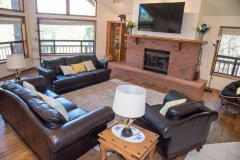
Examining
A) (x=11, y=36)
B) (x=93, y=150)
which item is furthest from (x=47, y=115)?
(x=11, y=36)

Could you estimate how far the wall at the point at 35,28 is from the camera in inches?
246

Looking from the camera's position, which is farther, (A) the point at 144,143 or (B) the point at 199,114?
(B) the point at 199,114

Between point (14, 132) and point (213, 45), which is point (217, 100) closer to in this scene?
point (213, 45)

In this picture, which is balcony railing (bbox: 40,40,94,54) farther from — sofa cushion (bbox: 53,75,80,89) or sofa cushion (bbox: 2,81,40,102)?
sofa cushion (bbox: 2,81,40,102)

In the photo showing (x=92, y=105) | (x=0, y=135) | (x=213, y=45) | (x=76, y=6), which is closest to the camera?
(x=0, y=135)

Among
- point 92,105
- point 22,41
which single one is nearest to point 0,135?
point 92,105

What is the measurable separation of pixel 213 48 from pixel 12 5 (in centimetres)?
678

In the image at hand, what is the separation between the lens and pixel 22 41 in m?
6.32

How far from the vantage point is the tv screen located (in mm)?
5176

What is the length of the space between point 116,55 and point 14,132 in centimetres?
572

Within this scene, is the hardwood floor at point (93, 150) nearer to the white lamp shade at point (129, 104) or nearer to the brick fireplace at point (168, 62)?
the brick fireplace at point (168, 62)

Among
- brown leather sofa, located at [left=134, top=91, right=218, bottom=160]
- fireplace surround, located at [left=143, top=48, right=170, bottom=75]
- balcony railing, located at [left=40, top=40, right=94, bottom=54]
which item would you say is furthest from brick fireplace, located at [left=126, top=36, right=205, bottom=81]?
brown leather sofa, located at [left=134, top=91, right=218, bottom=160]

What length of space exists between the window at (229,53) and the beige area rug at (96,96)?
7.60 feet

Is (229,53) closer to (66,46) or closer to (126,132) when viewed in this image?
(126,132)
